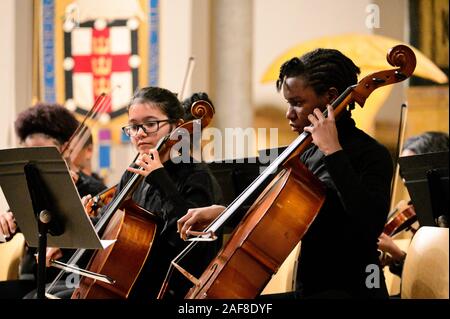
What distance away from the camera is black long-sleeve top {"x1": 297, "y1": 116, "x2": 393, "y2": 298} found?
2.27 m

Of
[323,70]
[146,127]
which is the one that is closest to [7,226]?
[146,127]

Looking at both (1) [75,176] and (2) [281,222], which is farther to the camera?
(1) [75,176]

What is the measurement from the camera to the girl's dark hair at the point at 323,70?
2.44 m

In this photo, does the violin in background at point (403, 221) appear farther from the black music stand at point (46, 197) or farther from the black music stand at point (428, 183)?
the black music stand at point (46, 197)

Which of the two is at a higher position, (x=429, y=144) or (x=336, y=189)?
(x=336, y=189)

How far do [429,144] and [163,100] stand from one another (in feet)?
4.63

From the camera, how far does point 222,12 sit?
530 cm

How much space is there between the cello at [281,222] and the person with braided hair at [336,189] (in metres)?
0.07

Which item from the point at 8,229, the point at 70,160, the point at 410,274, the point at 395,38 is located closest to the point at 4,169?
the point at 8,229

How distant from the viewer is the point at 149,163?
2.71 m

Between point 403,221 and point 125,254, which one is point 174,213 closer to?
point 125,254

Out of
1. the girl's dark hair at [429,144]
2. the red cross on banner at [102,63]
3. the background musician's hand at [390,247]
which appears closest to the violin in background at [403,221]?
the background musician's hand at [390,247]

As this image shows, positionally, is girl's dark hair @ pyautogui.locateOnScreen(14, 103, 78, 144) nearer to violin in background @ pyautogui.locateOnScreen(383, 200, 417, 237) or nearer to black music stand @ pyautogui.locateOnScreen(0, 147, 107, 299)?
black music stand @ pyautogui.locateOnScreen(0, 147, 107, 299)

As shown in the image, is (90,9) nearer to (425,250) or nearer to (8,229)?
(8,229)
